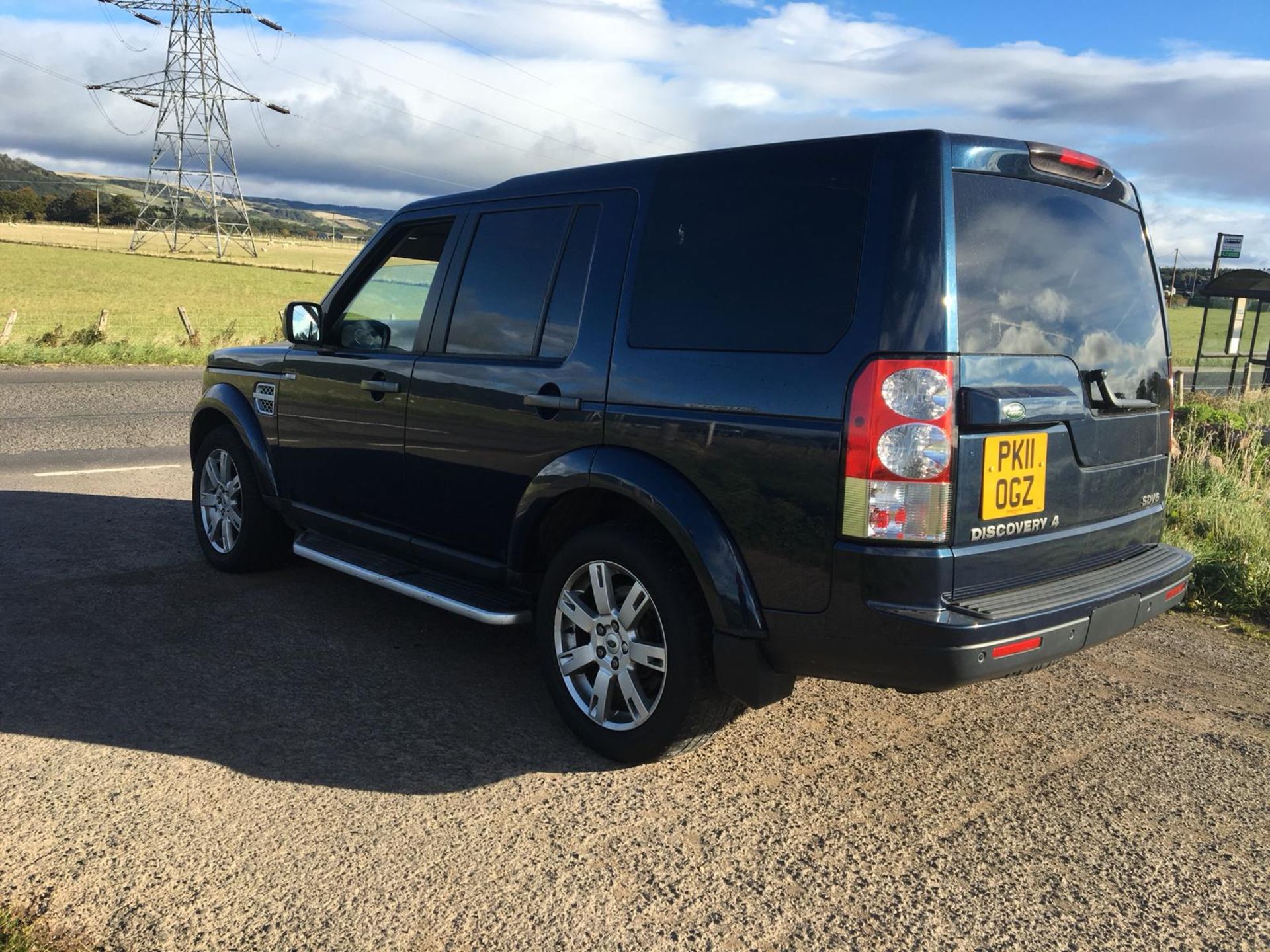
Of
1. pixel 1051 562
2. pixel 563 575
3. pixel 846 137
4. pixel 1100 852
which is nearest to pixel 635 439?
pixel 563 575

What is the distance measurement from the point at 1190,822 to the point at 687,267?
2356 millimetres

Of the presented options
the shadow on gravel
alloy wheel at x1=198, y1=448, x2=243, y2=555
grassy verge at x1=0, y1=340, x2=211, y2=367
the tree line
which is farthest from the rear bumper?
the tree line

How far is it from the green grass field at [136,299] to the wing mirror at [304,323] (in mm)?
15932

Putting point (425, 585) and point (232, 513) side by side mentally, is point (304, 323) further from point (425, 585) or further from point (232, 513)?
point (425, 585)

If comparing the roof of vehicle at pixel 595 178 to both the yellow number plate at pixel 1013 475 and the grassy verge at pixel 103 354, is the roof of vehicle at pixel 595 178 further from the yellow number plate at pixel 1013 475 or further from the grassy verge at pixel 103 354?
the grassy verge at pixel 103 354

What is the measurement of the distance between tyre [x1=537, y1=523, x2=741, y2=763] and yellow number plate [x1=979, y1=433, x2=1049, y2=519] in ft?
3.14

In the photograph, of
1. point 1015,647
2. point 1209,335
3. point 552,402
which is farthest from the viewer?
point 1209,335

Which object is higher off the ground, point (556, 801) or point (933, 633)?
point (933, 633)

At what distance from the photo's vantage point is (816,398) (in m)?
3.05

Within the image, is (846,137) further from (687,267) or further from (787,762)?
(787,762)

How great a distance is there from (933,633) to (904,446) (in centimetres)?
52

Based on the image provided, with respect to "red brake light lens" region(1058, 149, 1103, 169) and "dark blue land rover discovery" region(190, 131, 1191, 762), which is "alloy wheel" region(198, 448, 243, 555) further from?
"red brake light lens" region(1058, 149, 1103, 169)

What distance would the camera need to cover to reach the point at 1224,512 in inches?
262

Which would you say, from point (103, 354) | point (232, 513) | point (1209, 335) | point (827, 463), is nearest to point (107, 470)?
point (232, 513)
